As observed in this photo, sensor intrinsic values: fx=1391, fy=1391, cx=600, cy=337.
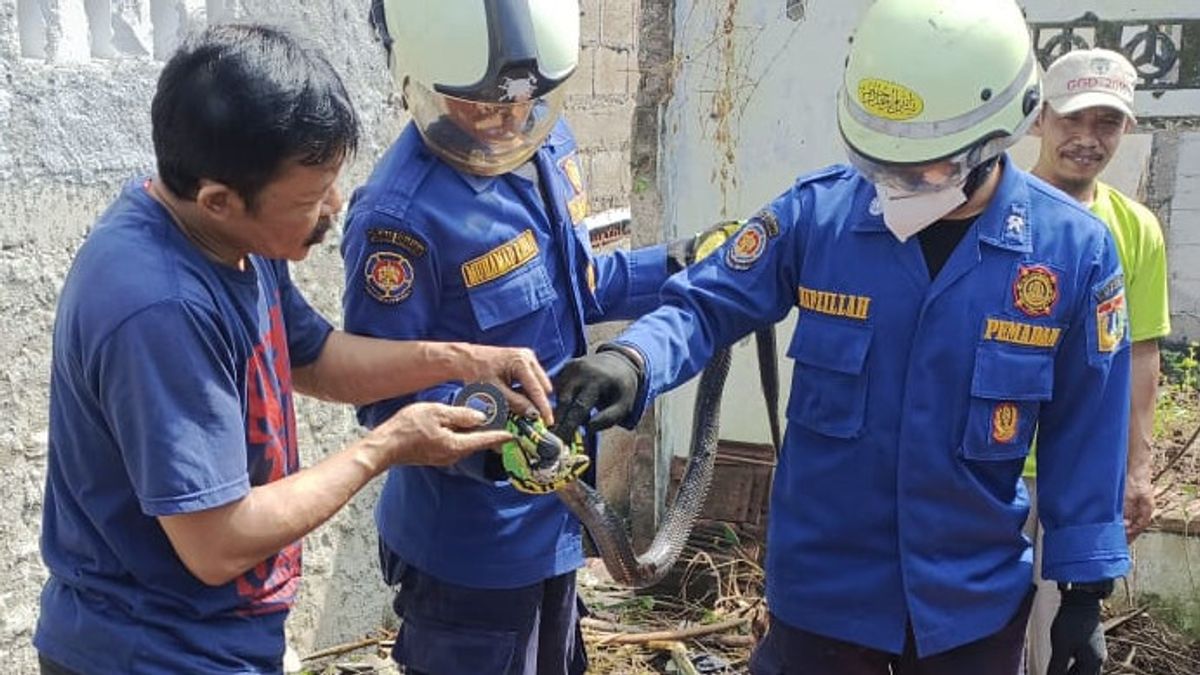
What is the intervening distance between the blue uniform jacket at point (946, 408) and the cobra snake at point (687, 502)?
486 mm

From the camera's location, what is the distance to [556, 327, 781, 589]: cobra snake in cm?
306

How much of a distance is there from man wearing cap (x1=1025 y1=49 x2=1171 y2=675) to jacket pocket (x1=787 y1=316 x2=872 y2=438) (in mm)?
1280

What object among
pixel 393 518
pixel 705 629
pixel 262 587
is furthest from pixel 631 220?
pixel 262 587

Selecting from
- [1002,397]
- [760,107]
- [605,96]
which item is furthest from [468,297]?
[605,96]

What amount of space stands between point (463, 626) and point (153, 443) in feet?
3.58

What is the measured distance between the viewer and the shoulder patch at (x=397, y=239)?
2613mm

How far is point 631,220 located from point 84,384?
3.35 m

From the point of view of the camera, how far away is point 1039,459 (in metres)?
2.64

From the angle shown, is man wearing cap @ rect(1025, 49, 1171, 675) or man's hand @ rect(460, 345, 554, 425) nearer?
man's hand @ rect(460, 345, 554, 425)

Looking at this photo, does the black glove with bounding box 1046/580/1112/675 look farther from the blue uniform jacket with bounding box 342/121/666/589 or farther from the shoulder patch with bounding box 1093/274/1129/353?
the blue uniform jacket with bounding box 342/121/666/589

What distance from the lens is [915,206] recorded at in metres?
2.50

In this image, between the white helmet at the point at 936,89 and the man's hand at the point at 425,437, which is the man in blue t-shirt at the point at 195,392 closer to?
the man's hand at the point at 425,437

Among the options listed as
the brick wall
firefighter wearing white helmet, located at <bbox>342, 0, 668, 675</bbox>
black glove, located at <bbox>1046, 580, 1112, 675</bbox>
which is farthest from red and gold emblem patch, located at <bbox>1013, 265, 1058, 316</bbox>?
the brick wall

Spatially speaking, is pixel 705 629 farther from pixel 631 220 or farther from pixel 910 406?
pixel 910 406
